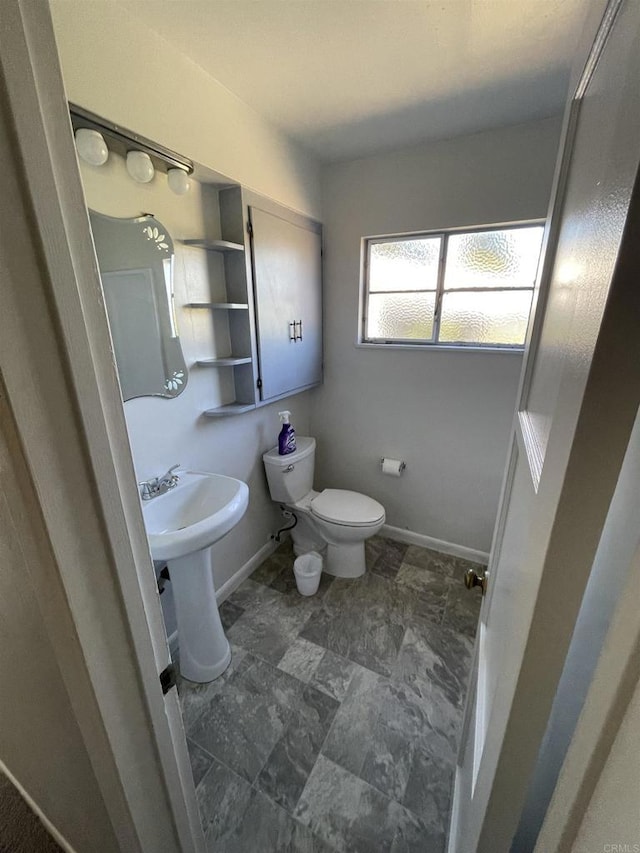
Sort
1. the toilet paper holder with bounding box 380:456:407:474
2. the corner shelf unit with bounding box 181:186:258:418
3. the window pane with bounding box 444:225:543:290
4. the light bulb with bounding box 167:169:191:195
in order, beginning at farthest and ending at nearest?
1. the toilet paper holder with bounding box 380:456:407:474
2. the window pane with bounding box 444:225:543:290
3. the corner shelf unit with bounding box 181:186:258:418
4. the light bulb with bounding box 167:169:191:195

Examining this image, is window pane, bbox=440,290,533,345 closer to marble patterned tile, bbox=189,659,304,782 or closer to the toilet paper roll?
the toilet paper roll

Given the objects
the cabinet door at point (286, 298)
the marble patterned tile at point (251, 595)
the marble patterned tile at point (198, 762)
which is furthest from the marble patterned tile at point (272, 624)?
the cabinet door at point (286, 298)

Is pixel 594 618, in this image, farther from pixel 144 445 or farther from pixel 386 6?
pixel 386 6

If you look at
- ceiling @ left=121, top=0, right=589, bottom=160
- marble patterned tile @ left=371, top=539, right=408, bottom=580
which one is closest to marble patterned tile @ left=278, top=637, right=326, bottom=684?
marble patterned tile @ left=371, top=539, right=408, bottom=580

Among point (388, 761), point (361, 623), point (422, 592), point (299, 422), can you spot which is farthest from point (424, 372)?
point (388, 761)

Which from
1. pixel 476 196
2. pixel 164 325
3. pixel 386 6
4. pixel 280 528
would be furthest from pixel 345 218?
pixel 280 528

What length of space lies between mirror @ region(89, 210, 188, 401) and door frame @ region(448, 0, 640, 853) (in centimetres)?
130

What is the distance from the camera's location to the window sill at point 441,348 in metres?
1.83

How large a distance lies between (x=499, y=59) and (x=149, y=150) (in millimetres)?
1294

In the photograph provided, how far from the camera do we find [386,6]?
1.03 meters

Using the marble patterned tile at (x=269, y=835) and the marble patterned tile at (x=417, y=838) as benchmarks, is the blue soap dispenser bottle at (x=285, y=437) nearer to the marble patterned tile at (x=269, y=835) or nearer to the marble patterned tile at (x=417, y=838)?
the marble patterned tile at (x=269, y=835)

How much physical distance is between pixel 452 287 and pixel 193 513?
1.83m

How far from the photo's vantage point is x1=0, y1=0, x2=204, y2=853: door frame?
0.37m

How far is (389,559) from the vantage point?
2.29m
